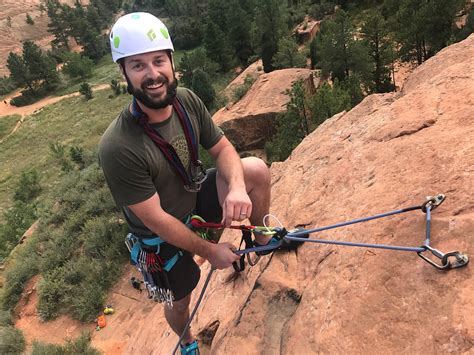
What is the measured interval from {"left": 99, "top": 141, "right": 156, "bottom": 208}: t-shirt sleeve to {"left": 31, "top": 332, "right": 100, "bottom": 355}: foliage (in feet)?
18.6

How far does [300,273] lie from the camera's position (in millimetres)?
2965

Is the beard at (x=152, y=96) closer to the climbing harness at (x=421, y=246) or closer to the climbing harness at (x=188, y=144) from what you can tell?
the climbing harness at (x=188, y=144)

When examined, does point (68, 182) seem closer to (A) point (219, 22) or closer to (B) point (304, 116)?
(B) point (304, 116)

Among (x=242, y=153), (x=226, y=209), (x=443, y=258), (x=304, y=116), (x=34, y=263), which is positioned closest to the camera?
(x=443, y=258)

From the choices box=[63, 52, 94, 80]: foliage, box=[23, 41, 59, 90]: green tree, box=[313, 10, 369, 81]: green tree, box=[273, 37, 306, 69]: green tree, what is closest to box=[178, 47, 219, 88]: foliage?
box=[273, 37, 306, 69]: green tree

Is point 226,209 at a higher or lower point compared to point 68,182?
higher

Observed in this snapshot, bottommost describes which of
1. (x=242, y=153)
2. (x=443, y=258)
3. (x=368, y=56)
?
(x=242, y=153)

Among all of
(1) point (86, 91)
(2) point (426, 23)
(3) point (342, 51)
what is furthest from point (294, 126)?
(1) point (86, 91)

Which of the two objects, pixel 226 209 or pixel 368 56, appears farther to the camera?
pixel 368 56

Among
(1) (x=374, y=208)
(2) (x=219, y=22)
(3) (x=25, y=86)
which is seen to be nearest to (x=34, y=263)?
(1) (x=374, y=208)

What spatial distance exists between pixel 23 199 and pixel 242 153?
1453cm

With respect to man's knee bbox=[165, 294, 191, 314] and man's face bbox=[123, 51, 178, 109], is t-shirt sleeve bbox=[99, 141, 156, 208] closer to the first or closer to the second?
man's face bbox=[123, 51, 178, 109]

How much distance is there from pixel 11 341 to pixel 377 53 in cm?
1830

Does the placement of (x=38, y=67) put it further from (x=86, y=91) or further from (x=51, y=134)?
(x=51, y=134)
